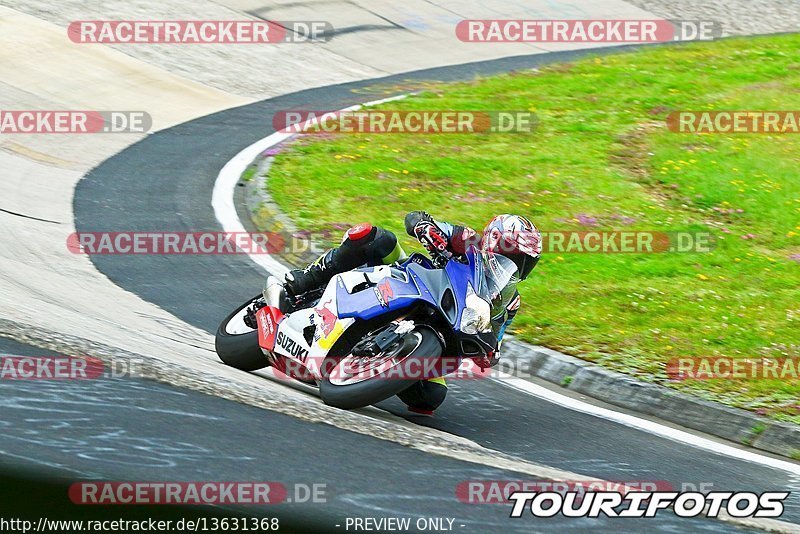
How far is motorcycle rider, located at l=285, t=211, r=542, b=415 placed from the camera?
7.76m

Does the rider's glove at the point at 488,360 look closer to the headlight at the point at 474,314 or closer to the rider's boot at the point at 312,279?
the headlight at the point at 474,314

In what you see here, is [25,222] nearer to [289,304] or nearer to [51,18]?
[289,304]

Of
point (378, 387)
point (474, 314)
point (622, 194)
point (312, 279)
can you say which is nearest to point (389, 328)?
point (378, 387)

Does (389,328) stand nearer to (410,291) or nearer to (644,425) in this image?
(410,291)

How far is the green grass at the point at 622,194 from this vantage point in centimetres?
1062

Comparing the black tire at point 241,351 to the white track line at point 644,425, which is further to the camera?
the black tire at point 241,351

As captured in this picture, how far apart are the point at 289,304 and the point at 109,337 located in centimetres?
135

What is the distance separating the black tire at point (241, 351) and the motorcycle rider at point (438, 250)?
52 centimetres

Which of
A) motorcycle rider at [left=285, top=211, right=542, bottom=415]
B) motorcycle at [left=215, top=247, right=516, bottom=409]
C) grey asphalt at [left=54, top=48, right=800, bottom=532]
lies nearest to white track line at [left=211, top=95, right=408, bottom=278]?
grey asphalt at [left=54, top=48, right=800, bottom=532]

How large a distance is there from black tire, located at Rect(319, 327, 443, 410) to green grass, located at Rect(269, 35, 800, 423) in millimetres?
2888

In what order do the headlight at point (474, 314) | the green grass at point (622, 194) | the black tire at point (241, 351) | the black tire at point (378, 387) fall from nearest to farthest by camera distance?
1. the black tire at point (378, 387)
2. the headlight at point (474, 314)
3. the black tire at point (241, 351)
4. the green grass at point (622, 194)

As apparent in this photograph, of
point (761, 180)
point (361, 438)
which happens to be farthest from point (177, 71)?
point (361, 438)

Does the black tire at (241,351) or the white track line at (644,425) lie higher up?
the black tire at (241,351)

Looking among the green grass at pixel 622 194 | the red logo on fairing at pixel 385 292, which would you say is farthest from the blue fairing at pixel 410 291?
the green grass at pixel 622 194
